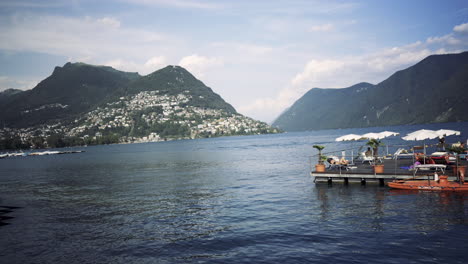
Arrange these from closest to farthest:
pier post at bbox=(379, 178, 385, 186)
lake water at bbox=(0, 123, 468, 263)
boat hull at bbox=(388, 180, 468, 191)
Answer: lake water at bbox=(0, 123, 468, 263)
boat hull at bbox=(388, 180, 468, 191)
pier post at bbox=(379, 178, 385, 186)

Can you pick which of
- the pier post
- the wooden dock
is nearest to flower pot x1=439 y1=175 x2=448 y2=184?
the wooden dock

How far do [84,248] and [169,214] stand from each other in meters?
6.95

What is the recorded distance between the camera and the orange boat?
24188 millimetres

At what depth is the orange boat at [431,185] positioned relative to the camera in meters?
24.2

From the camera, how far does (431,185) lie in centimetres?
2512

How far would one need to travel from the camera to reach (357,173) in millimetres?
30125

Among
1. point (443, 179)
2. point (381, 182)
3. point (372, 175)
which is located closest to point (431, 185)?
point (443, 179)

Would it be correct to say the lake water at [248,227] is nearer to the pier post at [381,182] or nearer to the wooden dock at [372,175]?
the pier post at [381,182]

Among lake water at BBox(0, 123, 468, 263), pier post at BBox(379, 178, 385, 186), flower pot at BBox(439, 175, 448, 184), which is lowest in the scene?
lake water at BBox(0, 123, 468, 263)

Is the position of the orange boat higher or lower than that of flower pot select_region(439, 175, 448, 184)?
lower

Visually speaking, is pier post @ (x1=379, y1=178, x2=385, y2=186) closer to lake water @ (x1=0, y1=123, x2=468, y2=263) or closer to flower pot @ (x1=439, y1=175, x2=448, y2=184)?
lake water @ (x1=0, y1=123, x2=468, y2=263)

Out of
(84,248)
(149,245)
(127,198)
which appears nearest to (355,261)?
(149,245)

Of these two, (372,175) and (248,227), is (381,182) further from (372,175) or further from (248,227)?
(248,227)

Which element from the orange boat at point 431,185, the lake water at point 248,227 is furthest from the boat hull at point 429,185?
the lake water at point 248,227
